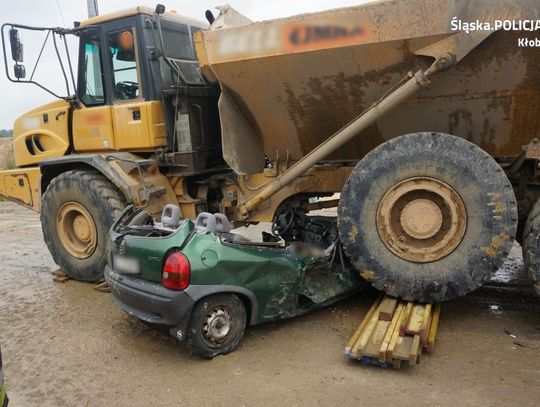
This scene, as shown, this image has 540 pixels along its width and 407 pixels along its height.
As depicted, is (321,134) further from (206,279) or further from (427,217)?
(206,279)

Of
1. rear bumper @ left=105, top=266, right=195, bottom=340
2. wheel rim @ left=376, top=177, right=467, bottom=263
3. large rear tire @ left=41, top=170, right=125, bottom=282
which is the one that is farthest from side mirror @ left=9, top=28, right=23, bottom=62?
wheel rim @ left=376, top=177, right=467, bottom=263

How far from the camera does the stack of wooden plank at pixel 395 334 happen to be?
317 cm

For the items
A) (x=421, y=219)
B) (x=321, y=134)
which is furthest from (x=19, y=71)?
(x=421, y=219)

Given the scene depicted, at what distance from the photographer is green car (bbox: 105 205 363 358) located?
11.1ft

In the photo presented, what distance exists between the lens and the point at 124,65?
18.1ft

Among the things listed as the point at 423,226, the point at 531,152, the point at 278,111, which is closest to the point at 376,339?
the point at 423,226

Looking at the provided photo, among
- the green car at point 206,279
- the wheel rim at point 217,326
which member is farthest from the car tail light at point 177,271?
the wheel rim at point 217,326

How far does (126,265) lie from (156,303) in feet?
1.61

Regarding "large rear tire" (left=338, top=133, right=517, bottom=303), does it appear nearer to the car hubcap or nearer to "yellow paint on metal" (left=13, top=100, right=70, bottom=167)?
the car hubcap

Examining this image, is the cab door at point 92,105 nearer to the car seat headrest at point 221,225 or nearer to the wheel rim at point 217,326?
the car seat headrest at point 221,225

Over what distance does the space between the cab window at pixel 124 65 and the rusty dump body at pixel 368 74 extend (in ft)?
3.93

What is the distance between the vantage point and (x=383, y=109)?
403 centimetres

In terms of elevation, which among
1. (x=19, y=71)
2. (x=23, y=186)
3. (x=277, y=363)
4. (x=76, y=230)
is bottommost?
(x=277, y=363)

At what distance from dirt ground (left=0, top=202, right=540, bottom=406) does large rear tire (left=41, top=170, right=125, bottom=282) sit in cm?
83
